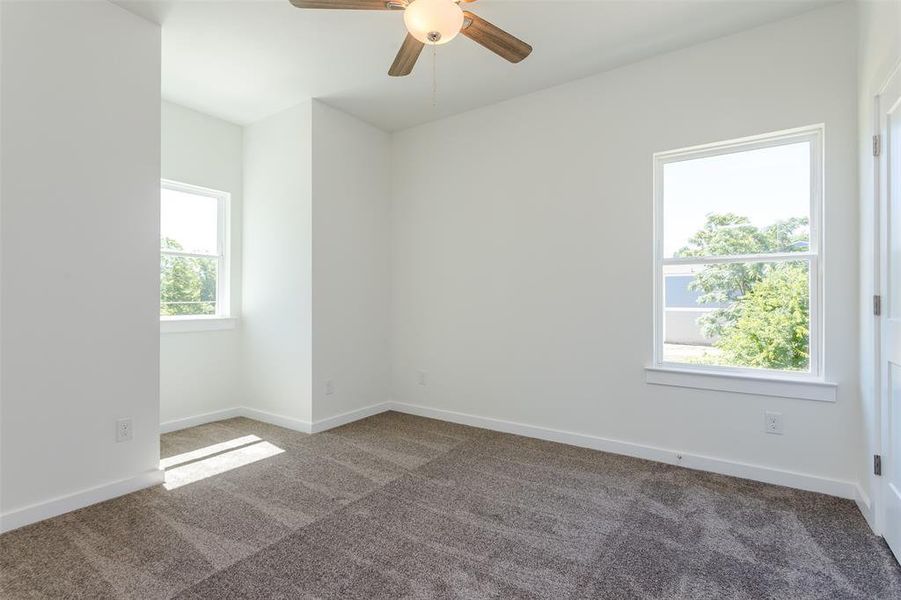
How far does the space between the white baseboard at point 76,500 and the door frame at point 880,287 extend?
151 inches

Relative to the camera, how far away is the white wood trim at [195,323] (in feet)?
11.7

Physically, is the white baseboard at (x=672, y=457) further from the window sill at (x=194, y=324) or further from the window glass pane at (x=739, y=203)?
the window sill at (x=194, y=324)

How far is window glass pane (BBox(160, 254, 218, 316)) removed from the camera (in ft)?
11.9

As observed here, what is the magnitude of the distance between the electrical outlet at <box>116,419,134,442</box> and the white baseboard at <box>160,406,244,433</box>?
1160 mm

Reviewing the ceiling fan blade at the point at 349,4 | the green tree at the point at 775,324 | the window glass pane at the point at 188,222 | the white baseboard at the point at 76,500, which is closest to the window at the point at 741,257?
the green tree at the point at 775,324

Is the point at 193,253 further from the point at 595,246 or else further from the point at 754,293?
the point at 754,293

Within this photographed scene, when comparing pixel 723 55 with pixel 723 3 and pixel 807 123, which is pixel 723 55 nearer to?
pixel 723 3

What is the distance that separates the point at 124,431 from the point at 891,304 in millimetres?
3969

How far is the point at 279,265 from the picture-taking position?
3.81 m

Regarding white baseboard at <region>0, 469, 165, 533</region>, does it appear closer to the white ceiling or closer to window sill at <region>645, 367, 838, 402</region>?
the white ceiling

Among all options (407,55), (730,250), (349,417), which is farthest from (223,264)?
(730,250)

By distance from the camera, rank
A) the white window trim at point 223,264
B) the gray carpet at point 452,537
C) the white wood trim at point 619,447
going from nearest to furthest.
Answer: the gray carpet at point 452,537, the white wood trim at point 619,447, the white window trim at point 223,264

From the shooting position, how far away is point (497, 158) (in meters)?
3.68

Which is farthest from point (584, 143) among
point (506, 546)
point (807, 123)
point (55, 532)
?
point (55, 532)
